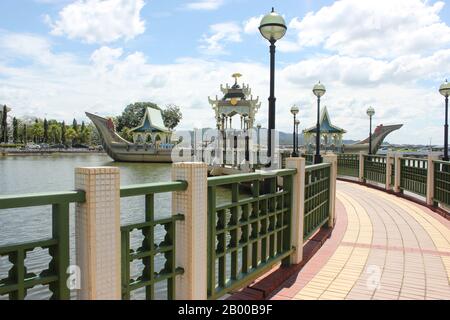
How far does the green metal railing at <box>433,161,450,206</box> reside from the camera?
855 centimetres

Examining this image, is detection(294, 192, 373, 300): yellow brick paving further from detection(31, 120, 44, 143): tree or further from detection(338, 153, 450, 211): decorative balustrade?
detection(31, 120, 44, 143): tree

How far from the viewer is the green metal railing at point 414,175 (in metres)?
10.3

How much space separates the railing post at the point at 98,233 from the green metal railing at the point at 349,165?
1590cm

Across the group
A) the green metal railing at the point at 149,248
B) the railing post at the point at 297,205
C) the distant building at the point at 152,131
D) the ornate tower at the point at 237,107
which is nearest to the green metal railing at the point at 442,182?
the railing post at the point at 297,205

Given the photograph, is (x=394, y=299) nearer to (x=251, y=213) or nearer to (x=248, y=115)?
(x=251, y=213)

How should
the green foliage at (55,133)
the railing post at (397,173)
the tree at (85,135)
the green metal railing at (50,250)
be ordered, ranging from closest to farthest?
the green metal railing at (50,250)
the railing post at (397,173)
the green foliage at (55,133)
the tree at (85,135)

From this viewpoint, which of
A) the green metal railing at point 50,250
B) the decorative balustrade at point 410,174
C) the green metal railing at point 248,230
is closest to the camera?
the green metal railing at point 50,250

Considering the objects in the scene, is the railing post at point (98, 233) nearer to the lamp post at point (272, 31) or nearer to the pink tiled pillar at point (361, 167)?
the lamp post at point (272, 31)

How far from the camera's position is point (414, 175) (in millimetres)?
10961

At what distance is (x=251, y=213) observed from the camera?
3.95 metres

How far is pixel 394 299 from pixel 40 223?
34.8 ft

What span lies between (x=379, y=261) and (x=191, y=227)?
3.35m

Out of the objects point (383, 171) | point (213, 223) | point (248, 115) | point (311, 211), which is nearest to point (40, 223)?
point (311, 211)

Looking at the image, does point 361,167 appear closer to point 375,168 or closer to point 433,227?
point 375,168
